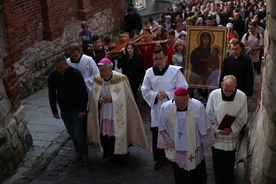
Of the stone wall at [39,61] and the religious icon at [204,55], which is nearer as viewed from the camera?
the religious icon at [204,55]

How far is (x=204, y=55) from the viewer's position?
912cm

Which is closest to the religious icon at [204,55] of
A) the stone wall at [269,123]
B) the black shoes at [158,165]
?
the black shoes at [158,165]

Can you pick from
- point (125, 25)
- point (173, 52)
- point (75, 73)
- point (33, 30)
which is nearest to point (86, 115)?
point (75, 73)

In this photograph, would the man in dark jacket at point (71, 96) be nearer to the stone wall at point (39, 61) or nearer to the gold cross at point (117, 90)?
the gold cross at point (117, 90)

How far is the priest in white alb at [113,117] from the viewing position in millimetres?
6883

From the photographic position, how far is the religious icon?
895 cm

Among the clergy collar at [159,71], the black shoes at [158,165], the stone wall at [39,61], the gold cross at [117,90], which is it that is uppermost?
the clergy collar at [159,71]

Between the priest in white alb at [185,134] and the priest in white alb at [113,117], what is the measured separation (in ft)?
4.13

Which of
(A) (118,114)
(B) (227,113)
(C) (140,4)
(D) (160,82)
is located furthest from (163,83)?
(C) (140,4)

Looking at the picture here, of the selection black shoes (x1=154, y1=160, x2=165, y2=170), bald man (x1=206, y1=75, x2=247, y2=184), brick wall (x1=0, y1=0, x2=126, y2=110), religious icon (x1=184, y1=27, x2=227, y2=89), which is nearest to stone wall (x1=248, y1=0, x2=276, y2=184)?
bald man (x1=206, y1=75, x2=247, y2=184)

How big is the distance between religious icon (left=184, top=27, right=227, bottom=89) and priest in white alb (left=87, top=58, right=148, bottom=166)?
2508 millimetres

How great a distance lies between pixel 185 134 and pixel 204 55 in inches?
148

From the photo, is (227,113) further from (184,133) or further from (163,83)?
(163,83)

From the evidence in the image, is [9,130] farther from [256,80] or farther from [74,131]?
[256,80]
